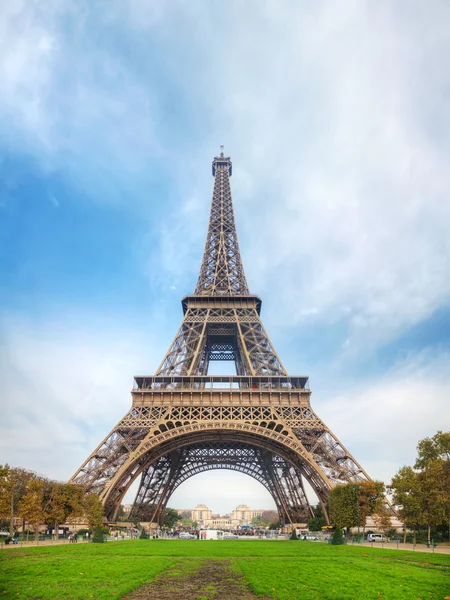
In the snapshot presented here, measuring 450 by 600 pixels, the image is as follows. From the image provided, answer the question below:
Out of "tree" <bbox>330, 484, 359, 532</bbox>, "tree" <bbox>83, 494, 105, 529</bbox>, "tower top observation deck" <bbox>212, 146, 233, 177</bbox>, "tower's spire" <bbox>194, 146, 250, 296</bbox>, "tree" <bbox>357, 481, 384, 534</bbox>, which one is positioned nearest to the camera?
"tree" <bbox>83, 494, 105, 529</bbox>

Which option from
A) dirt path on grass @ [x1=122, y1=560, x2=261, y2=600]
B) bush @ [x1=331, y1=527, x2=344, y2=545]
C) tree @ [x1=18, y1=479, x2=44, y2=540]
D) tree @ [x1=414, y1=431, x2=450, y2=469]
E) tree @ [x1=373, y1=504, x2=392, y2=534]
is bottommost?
dirt path on grass @ [x1=122, y1=560, x2=261, y2=600]

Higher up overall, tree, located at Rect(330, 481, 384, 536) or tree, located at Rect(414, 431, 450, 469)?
tree, located at Rect(414, 431, 450, 469)

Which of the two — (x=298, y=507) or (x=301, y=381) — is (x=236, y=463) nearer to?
→ (x=298, y=507)

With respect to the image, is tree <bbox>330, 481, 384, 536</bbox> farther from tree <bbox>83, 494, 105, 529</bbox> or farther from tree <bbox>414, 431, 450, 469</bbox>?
tree <bbox>83, 494, 105, 529</bbox>

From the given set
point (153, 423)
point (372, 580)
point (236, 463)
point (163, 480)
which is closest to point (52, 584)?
point (372, 580)

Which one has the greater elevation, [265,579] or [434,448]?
[434,448]

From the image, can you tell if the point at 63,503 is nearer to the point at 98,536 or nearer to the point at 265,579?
the point at 98,536

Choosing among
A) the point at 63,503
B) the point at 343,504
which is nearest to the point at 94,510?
the point at 63,503

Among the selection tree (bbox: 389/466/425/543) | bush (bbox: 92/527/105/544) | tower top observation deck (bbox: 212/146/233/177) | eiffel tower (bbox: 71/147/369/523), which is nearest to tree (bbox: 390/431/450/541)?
tree (bbox: 389/466/425/543)
